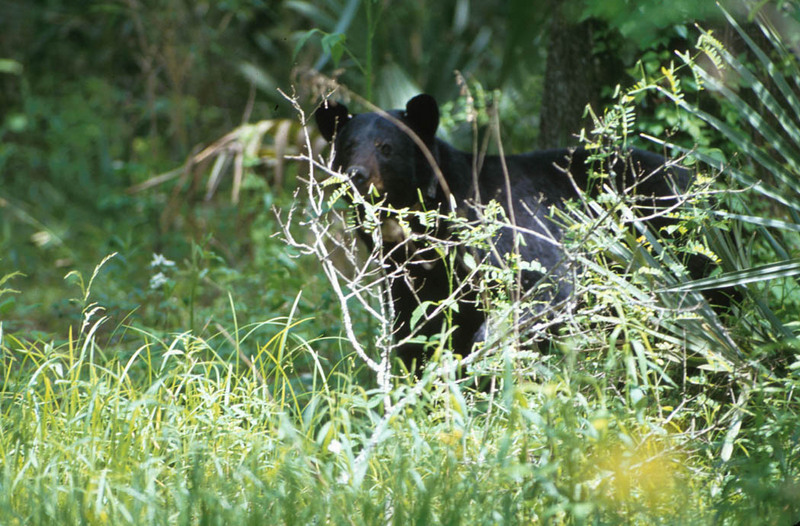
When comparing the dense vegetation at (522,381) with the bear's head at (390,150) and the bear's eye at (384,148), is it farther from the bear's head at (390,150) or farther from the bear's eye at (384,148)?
the bear's eye at (384,148)

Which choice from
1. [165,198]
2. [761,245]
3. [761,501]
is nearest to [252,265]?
[165,198]

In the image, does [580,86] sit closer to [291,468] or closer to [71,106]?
[291,468]

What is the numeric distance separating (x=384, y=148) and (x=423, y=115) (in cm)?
27

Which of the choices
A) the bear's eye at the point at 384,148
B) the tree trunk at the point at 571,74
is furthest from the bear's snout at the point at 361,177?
the tree trunk at the point at 571,74

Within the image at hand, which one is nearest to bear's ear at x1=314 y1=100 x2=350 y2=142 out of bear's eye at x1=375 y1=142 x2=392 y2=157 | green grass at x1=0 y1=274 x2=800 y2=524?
bear's eye at x1=375 y1=142 x2=392 y2=157

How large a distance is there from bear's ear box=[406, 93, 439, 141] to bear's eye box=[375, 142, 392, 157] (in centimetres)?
19

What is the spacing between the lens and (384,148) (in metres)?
3.91

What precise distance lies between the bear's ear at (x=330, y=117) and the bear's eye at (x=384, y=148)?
0.27 meters

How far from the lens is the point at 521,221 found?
4.18 m

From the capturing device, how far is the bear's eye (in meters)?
3.90

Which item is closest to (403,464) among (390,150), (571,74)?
(390,150)

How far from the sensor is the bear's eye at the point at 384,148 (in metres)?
3.90

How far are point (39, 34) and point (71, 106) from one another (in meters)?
1.07

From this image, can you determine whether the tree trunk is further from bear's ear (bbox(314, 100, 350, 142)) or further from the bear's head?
bear's ear (bbox(314, 100, 350, 142))
